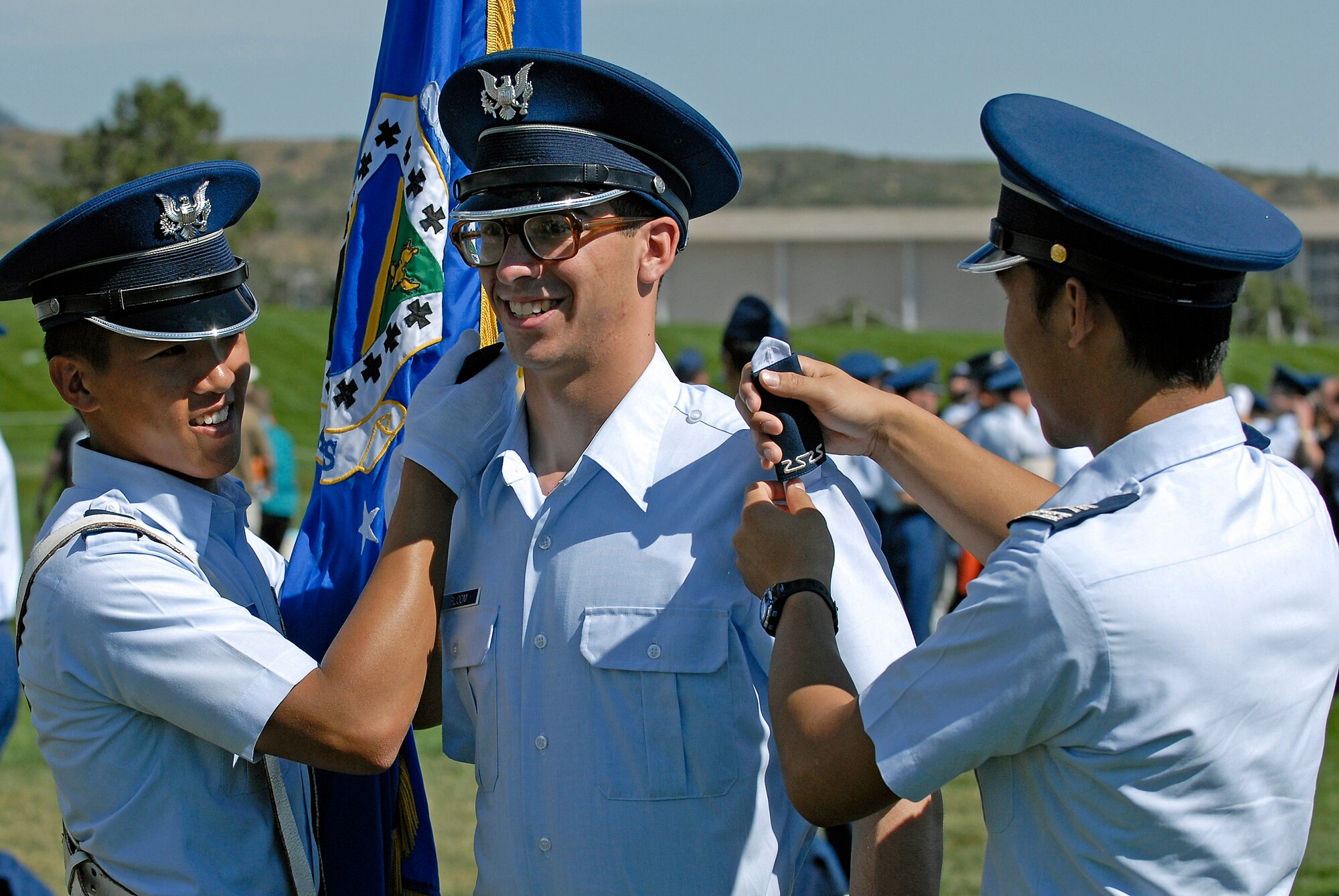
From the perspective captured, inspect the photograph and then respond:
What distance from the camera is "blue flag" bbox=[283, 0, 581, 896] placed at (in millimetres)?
2951

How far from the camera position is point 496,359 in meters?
2.63

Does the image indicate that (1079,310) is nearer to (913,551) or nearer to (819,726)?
(819,726)

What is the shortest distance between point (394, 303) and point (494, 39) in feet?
2.16

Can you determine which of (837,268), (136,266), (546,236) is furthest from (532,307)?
(837,268)

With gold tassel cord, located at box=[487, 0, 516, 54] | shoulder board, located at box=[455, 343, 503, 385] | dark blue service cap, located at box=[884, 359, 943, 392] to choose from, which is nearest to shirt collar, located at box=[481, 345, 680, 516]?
shoulder board, located at box=[455, 343, 503, 385]

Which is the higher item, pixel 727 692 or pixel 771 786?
pixel 727 692

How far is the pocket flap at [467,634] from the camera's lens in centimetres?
247

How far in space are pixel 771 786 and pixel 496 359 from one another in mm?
994

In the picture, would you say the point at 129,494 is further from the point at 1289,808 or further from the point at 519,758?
the point at 1289,808

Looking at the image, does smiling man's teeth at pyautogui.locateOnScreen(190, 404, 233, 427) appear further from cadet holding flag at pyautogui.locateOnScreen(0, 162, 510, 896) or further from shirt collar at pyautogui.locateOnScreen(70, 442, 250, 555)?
shirt collar at pyautogui.locateOnScreen(70, 442, 250, 555)

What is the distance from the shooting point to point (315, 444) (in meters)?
19.0

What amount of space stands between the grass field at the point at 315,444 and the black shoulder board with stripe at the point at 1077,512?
3.93m

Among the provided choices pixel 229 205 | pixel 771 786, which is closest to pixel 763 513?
pixel 771 786

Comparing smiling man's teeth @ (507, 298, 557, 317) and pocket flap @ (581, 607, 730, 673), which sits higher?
smiling man's teeth @ (507, 298, 557, 317)
